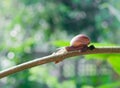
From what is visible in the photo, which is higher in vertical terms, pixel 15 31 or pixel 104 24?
pixel 15 31

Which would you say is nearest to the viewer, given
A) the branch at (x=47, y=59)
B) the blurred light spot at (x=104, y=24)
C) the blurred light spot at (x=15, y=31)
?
the branch at (x=47, y=59)

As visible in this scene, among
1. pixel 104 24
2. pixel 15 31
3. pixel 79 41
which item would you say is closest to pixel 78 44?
pixel 79 41

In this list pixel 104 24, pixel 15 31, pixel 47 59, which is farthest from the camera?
pixel 104 24

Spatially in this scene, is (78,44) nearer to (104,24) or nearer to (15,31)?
(15,31)

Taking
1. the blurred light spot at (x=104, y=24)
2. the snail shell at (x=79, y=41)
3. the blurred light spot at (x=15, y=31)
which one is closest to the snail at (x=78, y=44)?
the snail shell at (x=79, y=41)

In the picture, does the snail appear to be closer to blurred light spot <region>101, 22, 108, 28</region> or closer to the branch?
the branch

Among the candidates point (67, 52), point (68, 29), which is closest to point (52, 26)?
point (68, 29)

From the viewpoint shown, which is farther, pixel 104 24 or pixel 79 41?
pixel 104 24

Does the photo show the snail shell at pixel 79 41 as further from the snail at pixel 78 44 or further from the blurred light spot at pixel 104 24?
the blurred light spot at pixel 104 24

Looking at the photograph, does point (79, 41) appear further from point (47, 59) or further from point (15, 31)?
point (15, 31)

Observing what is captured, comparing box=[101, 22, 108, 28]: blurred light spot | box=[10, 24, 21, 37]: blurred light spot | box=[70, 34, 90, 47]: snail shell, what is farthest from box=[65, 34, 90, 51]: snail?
box=[101, 22, 108, 28]: blurred light spot

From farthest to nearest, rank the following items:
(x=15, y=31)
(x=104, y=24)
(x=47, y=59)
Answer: (x=104, y=24) < (x=15, y=31) < (x=47, y=59)

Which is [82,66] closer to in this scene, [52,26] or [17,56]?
[52,26]

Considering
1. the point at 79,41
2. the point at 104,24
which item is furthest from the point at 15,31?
the point at 79,41
